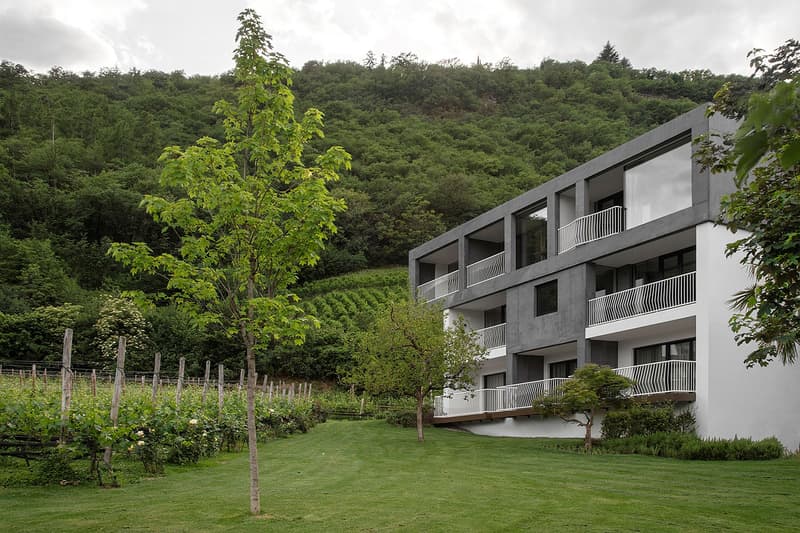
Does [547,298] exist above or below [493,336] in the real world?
above

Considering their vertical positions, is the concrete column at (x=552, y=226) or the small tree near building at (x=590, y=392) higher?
the concrete column at (x=552, y=226)

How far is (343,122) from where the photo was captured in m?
82.2

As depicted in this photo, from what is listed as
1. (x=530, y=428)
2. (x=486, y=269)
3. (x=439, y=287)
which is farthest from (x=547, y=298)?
(x=439, y=287)

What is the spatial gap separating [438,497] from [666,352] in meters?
13.4

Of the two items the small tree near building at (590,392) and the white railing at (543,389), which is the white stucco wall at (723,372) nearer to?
the white railing at (543,389)

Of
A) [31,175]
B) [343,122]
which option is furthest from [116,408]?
[343,122]

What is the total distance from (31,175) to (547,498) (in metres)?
68.9

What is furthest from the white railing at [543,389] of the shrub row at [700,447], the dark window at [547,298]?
the dark window at [547,298]

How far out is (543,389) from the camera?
86.5 feet

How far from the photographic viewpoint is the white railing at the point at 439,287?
110 feet

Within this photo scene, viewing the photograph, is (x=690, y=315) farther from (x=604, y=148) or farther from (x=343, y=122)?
(x=343, y=122)

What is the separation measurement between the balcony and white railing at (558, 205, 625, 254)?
4.29 meters

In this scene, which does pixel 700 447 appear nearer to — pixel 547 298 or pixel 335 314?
pixel 547 298

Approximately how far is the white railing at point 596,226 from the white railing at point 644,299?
197cm
